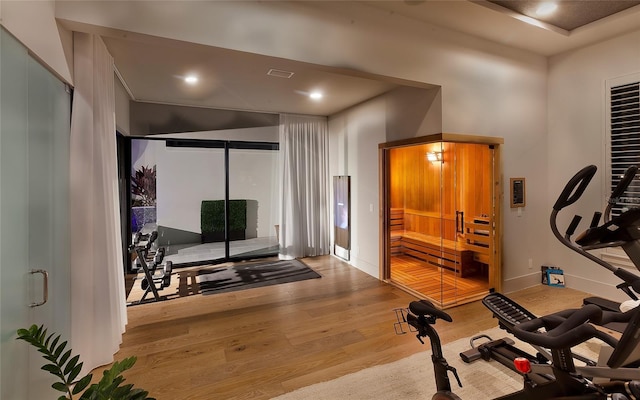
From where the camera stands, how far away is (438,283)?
4.54 meters

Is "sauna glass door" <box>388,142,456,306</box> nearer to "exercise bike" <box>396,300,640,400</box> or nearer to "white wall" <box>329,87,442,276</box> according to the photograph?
"white wall" <box>329,87,442,276</box>

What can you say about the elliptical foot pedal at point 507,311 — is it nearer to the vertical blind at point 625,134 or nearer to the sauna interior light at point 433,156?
the vertical blind at point 625,134

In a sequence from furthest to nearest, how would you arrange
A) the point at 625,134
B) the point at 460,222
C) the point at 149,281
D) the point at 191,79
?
the point at 460,222 → the point at 191,79 → the point at 149,281 → the point at 625,134

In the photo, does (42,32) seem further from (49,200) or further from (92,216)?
(92,216)

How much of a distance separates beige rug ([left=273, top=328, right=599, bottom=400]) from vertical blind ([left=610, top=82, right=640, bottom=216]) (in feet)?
7.13

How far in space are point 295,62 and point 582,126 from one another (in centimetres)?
403

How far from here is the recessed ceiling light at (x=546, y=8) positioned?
3205 mm

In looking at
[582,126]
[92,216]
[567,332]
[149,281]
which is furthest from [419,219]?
[92,216]

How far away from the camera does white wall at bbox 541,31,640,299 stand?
3799mm

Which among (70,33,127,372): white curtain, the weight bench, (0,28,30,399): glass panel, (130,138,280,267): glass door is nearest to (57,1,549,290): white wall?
(70,33,127,372): white curtain

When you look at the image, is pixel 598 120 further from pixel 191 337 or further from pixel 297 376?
pixel 191 337

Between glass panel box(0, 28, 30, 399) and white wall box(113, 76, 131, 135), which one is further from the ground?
white wall box(113, 76, 131, 135)

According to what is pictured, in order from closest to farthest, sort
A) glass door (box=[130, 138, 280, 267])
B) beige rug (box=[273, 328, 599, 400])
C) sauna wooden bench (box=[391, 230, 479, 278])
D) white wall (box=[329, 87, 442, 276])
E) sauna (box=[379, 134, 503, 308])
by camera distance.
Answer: beige rug (box=[273, 328, 599, 400]) → white wall (box=[329, 87, 442, 276]) → sauna (box=[379, 134, 503, 308]) → sauna wooden bench (box=[391, 230, 479, 278]) → glass door (box=[130, 138, 280, 267])

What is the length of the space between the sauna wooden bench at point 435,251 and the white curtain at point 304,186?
1565 mm
